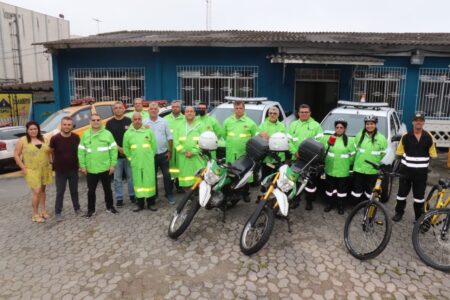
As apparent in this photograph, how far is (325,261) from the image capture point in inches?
164

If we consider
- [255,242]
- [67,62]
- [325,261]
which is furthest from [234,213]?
[67,62]

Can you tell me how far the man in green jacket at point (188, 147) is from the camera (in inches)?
231

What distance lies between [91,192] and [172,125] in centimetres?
191

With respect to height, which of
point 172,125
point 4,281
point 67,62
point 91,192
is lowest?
point 4,281

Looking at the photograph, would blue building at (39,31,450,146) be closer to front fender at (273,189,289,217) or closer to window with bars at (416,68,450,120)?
window with bars at (416,68,450,120)

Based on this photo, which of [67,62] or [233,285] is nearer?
[233,285]

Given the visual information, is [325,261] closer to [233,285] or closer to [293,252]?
[293,252]

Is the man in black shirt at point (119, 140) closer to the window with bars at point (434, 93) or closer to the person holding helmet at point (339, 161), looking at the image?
the person holding helmet at point (339, 161)

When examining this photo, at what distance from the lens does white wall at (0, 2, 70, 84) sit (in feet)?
89.3

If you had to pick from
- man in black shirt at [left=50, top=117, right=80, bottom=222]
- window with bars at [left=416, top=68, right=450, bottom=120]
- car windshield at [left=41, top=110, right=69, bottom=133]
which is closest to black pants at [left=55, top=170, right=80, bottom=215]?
man in black shirt at [left=50, top=117, right=80, bottom=222]

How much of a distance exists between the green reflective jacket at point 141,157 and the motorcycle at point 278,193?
1.93 m

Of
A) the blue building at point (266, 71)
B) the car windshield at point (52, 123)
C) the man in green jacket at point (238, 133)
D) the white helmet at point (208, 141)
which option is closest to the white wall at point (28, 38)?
the blue building at point (266, 71)

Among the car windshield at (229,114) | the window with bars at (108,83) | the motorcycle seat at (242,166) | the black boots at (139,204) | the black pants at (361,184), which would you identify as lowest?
the black boots at (139,204)

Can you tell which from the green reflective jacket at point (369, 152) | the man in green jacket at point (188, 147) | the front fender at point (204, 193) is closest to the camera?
the front fender at point (204, 193)
